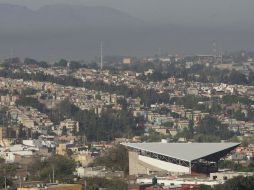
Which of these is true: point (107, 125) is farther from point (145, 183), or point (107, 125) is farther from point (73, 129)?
point (145, 183)

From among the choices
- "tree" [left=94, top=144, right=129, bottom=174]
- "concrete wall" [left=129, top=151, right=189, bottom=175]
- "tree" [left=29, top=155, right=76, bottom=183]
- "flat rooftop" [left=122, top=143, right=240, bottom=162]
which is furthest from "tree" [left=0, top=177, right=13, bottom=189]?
"tree" [left=94, top=144, right=129, bottom=174]

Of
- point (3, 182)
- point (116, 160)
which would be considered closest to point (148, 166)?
point (116, 160)

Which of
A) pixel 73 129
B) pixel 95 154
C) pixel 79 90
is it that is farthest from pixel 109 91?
pixel 95 154

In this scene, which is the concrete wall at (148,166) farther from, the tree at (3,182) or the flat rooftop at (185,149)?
the tree at (3,182)

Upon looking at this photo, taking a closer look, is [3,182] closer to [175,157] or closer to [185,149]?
[175,157]

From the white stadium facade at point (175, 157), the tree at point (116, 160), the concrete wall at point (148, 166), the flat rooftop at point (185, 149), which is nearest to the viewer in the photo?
the white stadium facade at point (175, 157)

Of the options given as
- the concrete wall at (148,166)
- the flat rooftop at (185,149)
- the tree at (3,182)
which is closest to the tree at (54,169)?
the tree at (3,182)

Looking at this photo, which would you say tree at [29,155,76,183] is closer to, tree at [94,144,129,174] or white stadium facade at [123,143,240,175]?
tree at [94,144,129,174]

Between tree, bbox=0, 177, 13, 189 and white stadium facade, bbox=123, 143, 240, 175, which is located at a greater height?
white stadium facade, bbox=123, 143, 240, 175
